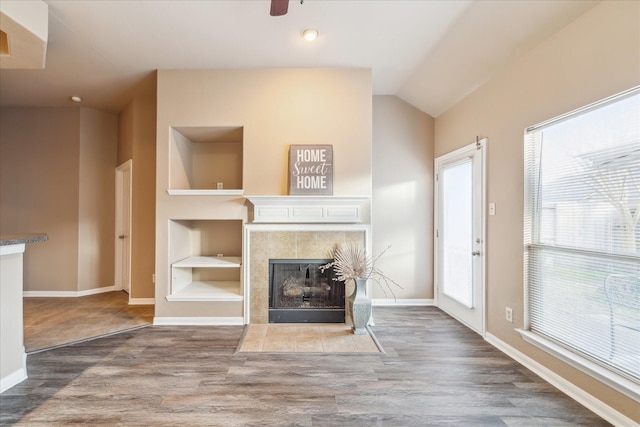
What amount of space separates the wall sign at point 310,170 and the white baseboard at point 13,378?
2.56 m

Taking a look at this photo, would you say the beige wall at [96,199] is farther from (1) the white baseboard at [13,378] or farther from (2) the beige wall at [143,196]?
(1) the white baseboard at [13,378]

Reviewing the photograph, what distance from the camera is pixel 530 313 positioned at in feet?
7.90

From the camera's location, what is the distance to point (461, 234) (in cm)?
338

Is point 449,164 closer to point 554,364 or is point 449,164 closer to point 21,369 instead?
point 554,364

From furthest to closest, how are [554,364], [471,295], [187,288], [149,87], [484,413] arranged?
[149,87], [187,288], [471,295], [554,364], [484,413]

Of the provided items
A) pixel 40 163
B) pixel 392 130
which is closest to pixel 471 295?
pixel 392 130

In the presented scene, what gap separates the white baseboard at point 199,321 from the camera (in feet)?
10.6

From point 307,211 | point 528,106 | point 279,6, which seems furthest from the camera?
point 307,211

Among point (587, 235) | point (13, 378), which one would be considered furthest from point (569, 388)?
point (13, 378)

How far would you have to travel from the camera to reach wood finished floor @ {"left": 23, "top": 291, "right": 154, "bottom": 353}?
2.87 meters

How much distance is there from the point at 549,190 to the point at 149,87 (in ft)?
14.8

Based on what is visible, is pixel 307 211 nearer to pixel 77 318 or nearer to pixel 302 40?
pixel 302 40

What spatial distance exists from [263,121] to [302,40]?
92cm

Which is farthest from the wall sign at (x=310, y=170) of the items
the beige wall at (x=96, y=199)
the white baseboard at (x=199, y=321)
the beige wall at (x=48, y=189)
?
the beige wall at (x=48, y=189)
